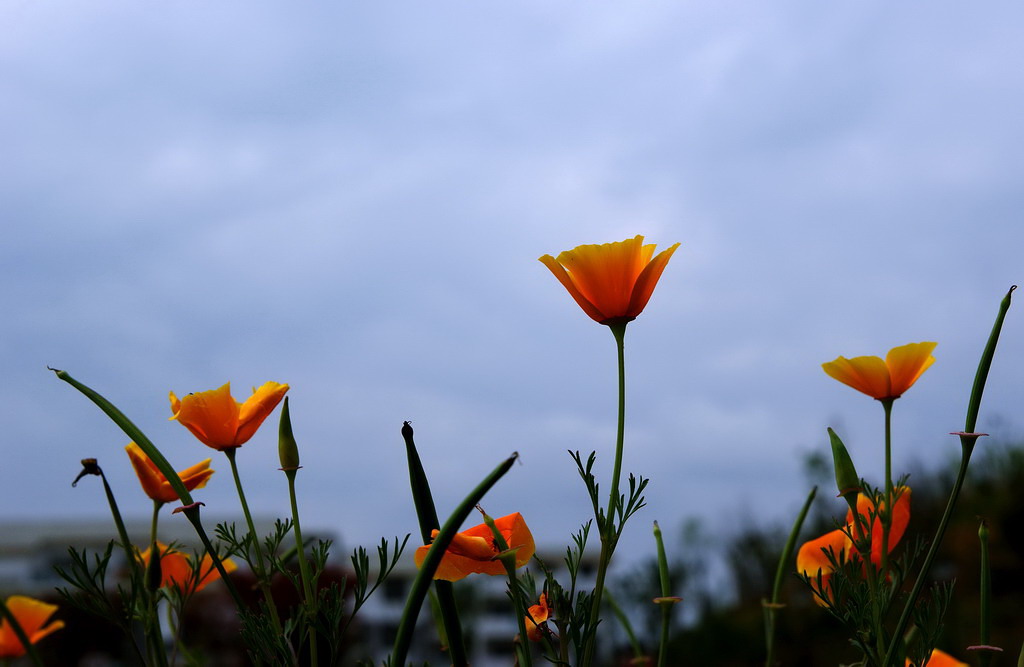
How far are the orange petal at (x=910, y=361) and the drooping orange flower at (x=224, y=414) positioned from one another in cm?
57

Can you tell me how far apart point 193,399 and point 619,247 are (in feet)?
1.32

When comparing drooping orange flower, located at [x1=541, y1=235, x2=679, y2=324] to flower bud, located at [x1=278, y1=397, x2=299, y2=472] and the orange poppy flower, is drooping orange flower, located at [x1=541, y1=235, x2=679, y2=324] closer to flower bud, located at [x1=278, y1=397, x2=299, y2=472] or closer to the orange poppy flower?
flower bud, located at [x1=278, y1=397, x2=299, y2=472]

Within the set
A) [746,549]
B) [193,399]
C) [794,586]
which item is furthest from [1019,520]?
[193,399]

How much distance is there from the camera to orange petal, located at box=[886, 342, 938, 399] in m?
0.84

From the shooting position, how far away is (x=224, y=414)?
0.80 metres

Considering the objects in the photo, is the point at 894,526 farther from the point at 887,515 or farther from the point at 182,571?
the point at 182,571

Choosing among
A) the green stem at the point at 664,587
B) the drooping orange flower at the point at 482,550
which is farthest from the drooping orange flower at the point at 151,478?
the green stem at the point at 664,587

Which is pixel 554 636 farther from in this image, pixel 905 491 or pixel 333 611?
pixel 905 491

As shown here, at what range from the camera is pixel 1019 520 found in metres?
6.65

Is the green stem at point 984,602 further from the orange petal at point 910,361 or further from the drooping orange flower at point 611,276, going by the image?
the drooping orange flower at point 611,276

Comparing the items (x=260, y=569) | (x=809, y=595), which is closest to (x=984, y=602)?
(x=260, y=569)

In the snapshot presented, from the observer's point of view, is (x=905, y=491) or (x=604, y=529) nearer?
(x=604, y=529)

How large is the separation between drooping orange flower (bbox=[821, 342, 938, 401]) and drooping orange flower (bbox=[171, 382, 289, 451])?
1.74 feet

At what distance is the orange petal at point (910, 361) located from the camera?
84 cm
